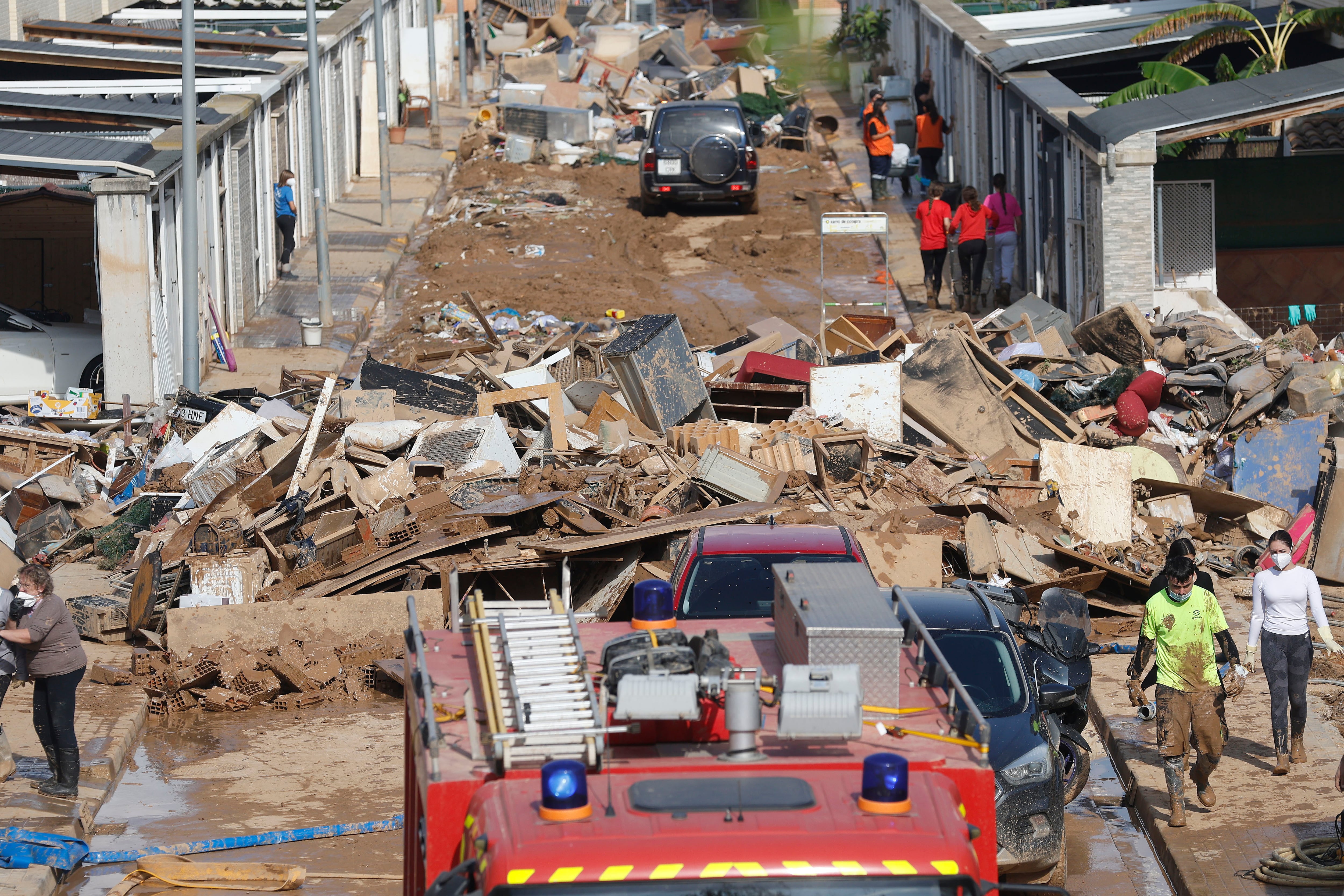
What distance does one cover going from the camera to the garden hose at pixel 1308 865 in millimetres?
7641

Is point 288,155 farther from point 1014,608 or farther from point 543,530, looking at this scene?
point 1014,608

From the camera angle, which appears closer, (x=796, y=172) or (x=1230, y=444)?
(x=1230, y=444)

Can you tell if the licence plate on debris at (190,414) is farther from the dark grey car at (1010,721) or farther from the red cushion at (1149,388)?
the red cushion at (1149,388)

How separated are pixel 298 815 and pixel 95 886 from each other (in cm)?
133

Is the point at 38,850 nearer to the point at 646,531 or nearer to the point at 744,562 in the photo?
the point at 744,562

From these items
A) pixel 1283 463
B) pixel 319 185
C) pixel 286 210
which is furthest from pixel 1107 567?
pixel 286 210

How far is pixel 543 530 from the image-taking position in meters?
12.3

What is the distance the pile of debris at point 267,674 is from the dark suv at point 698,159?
16731 millimetres

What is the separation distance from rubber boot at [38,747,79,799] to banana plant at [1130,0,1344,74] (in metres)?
18.5

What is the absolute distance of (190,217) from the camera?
17406 mm

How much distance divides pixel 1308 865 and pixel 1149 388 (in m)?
8.03

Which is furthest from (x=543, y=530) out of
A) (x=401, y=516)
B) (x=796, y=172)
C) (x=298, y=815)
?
(x=796, y=172)

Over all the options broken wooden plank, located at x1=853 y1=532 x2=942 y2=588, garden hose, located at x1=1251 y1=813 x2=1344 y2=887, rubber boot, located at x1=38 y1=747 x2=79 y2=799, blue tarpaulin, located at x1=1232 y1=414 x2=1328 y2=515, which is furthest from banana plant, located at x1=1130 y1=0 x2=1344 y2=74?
rubber boot, located at x1=38 y1=747 x2=79 y2=799

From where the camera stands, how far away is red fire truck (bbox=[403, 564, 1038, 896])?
4.04 meters
